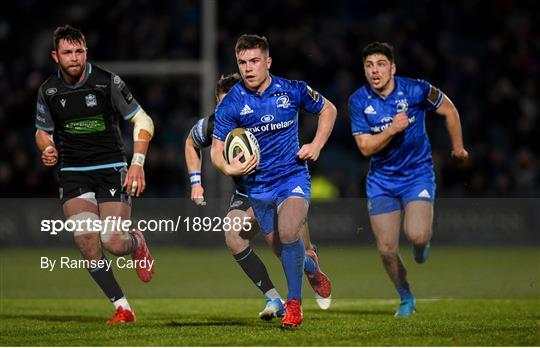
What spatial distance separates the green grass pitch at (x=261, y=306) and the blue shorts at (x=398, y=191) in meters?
0.67

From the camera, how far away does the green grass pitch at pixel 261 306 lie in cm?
881

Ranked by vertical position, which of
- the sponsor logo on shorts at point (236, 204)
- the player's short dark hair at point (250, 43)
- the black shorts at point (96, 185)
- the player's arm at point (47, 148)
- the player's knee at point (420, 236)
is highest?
the player's short dark hair at point (250, 43)

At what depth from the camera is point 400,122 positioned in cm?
1007

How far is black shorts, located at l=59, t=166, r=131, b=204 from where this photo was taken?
1019 centimetres

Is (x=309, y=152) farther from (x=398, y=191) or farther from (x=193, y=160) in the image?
(x=398, y=191)

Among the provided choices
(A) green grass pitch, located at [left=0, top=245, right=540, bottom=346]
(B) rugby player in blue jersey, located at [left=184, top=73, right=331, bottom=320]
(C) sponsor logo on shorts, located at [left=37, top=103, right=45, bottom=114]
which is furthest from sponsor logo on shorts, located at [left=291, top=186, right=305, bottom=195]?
(C) sponsor logo on shorts, located at [left=37, top=103, right=45, bottom=114]

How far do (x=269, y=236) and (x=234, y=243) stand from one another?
0.48 m

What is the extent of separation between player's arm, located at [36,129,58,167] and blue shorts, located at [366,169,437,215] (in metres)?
3.01

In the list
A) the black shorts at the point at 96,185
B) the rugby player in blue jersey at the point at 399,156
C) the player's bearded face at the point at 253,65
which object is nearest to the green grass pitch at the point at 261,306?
the rugby player in blue jersey at the point at 399,156

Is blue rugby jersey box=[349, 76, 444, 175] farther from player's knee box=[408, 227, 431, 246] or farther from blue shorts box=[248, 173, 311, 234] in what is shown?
blue shorts box=[248, 173, 311, 234]

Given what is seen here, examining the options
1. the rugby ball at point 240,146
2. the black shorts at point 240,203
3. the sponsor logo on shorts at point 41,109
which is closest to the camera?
the rugby ball at point 240,146

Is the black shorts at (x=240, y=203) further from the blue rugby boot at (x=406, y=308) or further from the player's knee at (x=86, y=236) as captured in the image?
the blue rugby boot at (x=406, y=308)

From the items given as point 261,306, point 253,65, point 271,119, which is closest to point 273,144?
point 271,119

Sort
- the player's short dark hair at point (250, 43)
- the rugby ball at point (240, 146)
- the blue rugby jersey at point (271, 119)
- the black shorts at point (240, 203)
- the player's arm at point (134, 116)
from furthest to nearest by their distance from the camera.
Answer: the black shorts at point (240, 203)
the player's arm at point (134, 116)
the blue rugby jersey at point (271, 119)
the rugby ball at point (240, 146)
the player's short dark hair at point (250, 43)
